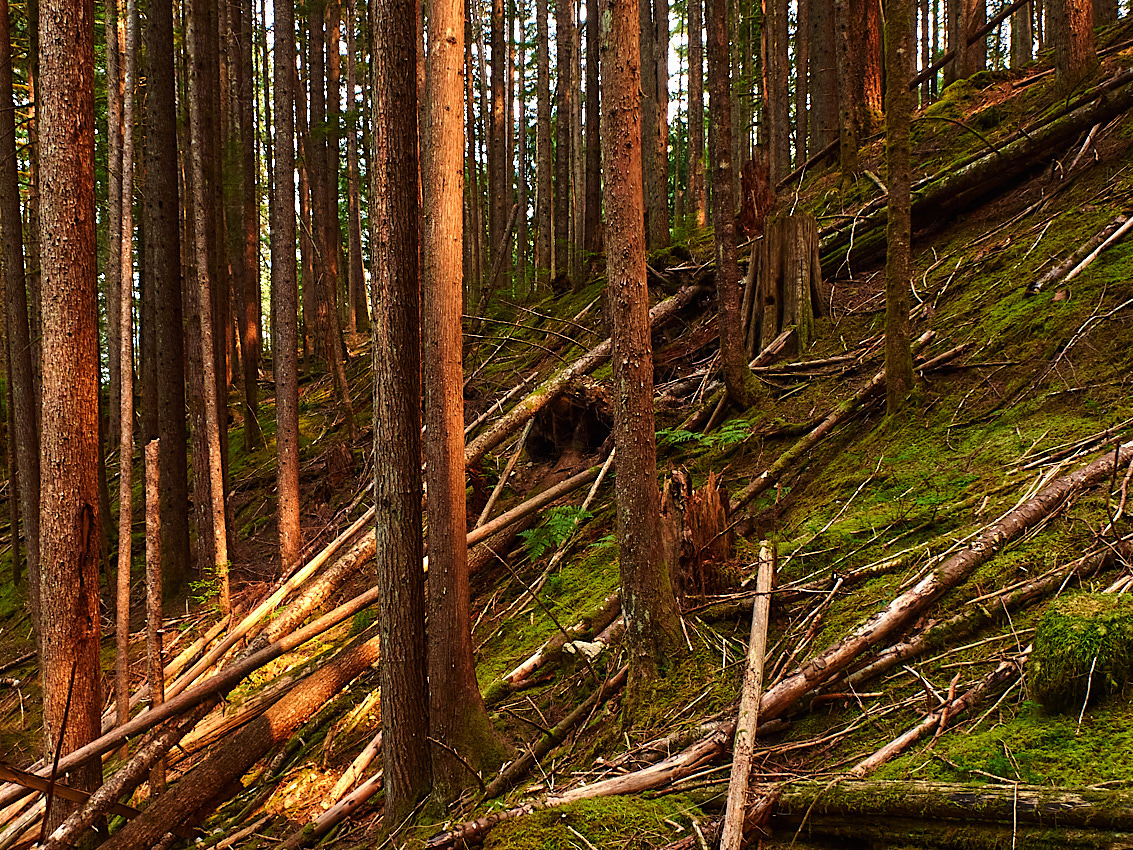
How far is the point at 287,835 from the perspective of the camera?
16.9ft

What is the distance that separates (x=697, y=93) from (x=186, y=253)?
36.6ft

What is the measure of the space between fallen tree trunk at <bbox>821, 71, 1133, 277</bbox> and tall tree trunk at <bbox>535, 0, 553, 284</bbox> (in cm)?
1052

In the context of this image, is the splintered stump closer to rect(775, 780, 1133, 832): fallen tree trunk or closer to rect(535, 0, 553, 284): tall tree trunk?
rect(775, 780, 1133, 832): fallen tree trunk

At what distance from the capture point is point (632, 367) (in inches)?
166

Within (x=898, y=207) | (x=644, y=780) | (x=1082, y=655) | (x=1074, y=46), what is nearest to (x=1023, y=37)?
(x=1074, y=46)

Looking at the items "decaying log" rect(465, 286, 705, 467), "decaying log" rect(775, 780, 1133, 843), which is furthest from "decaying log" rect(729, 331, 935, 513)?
"decaying log" rect(775, 780, 1133, 843)

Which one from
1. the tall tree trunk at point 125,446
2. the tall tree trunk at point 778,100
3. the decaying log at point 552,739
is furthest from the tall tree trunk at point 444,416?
the tall tree trunk at point 778,100

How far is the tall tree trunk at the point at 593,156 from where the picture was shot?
12.9m

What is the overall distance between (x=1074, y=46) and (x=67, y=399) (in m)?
10.1

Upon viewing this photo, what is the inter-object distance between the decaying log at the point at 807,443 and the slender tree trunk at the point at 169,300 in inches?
297

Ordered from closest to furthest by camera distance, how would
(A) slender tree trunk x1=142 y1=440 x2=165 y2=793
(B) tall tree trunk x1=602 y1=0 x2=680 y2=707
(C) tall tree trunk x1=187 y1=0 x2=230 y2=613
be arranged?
(B) tall tree trunk x1=602 y1=0 x2=680 y2=707
(A) slender tree trunk x1=142 y1=440 x2=165 y2=793
(C) tall tree trunk x1=187 y1=0 x2=230 y2=613

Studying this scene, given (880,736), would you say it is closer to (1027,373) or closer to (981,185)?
(1027,373)

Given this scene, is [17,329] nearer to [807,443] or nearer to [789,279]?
[789,279]

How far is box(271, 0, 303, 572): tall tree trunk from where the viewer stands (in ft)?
29.7
